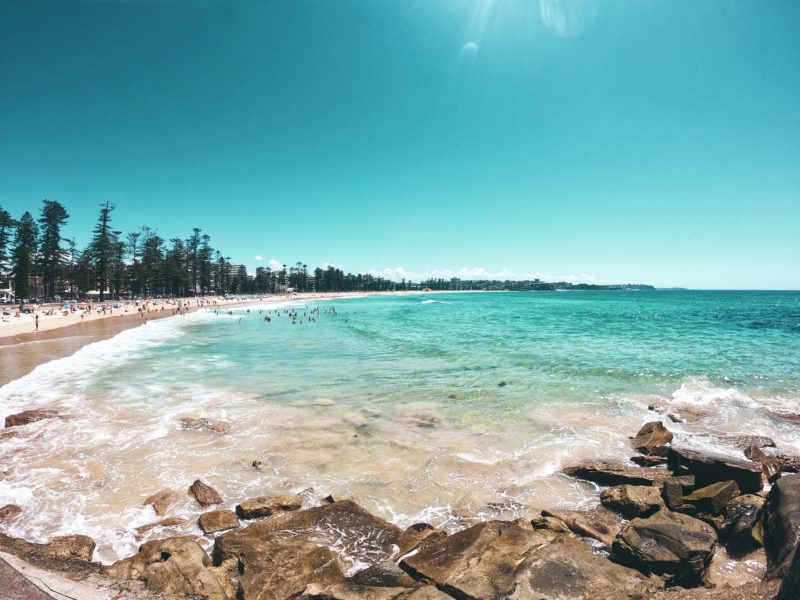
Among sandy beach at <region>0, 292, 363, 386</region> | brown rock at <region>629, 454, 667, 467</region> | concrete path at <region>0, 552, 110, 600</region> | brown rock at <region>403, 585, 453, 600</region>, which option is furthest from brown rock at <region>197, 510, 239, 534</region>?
sandy beach at <region>0, 292, 363, 386</region>

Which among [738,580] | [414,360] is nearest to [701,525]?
[738,580]

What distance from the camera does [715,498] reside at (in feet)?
21.3

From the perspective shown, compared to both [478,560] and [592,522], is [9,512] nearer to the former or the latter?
[478,560]

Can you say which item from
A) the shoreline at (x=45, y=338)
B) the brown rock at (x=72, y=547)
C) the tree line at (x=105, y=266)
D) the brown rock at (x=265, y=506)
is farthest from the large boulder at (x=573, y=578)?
the tree line at (x=105, y=266)

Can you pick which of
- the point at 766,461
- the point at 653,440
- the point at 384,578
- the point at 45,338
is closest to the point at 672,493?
the point at 653,440

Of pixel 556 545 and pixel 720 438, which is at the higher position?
pixel 556 545

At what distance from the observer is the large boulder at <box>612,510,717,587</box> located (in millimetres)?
4980

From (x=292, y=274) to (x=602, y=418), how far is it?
176782mm

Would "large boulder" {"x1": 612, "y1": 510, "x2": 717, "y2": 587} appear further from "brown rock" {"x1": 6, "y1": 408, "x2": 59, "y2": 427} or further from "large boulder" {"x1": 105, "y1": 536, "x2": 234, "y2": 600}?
"brown rock" {"x1": 6, "y1": 408, "x2": 59, "y2": 427}

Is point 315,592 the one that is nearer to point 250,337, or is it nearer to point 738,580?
point 738,580

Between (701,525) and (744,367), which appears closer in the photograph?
(701,525)

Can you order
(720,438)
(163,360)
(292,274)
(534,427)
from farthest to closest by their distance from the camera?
(292,274)
(163,360)
(534,427)
(720,438)

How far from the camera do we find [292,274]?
177875mm

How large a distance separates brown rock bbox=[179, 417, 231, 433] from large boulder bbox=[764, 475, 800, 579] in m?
12.2
